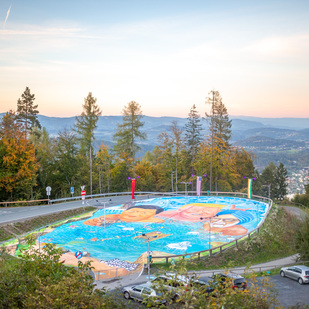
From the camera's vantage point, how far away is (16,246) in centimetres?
3061

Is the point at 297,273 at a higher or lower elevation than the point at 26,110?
lower

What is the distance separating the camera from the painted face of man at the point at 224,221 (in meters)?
37.8

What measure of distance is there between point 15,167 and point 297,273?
37.1m

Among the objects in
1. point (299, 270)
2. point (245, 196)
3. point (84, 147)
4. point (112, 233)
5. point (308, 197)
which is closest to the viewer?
point (299, 270)

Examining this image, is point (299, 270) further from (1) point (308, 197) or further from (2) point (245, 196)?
(1) point (308, 197)

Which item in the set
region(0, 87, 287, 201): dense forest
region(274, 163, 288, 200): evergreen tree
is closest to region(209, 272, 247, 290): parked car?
region(0, 87, 287, 201): dense forest

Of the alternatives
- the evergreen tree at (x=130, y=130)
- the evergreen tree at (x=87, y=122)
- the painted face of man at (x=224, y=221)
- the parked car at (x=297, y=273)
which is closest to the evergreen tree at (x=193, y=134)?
the evergreen tree at (x=130, y=130)

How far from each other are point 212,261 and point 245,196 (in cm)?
2720

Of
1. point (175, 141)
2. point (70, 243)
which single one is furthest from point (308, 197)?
point (70, 243)

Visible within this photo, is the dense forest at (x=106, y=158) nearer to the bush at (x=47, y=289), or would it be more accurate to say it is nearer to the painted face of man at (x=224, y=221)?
the painted face of man at (x=224, y=221)

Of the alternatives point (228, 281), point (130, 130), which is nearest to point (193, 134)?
point (130, 130)

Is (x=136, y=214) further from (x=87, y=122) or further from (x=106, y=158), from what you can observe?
(x=106, y=158)

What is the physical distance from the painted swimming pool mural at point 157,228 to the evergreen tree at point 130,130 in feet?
41.3

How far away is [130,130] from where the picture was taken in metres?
58.2
